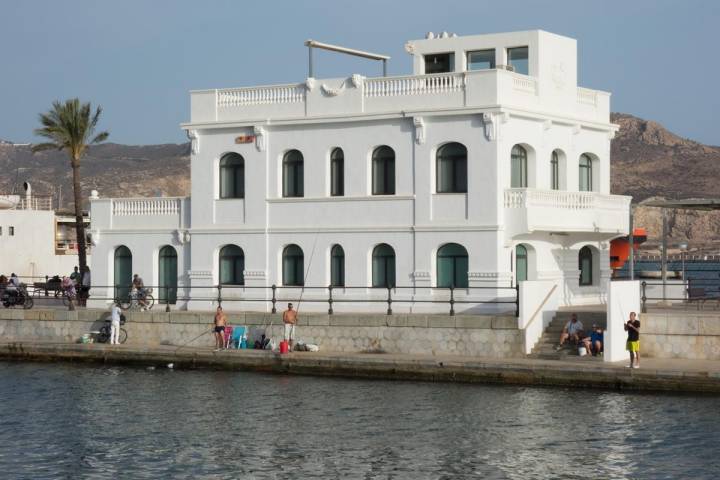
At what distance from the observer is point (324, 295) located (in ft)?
136

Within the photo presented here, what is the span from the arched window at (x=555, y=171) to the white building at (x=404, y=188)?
0.10 metres

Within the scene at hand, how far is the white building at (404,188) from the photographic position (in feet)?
129

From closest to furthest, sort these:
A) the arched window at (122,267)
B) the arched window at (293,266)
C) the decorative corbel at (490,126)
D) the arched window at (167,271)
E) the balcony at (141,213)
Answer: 1. the decorative corbel at (490,126)
2. the arched window at (293,266)
3. the arched window at (167,271)
4. the balcony at (141,213)
5. the arched window at (122,267)

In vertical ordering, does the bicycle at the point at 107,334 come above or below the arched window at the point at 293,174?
below

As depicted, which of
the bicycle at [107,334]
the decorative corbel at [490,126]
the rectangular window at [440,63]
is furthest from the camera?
the rectangular window at [440,63]

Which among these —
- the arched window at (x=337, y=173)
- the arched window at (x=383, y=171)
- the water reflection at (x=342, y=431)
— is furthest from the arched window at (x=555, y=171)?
the water reflection at (x=342, y=431)

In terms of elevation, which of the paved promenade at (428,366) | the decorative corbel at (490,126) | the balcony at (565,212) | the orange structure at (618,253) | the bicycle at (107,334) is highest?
the decorative corbel at (490,126)

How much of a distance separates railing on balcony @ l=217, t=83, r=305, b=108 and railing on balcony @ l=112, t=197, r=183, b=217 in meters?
3.59

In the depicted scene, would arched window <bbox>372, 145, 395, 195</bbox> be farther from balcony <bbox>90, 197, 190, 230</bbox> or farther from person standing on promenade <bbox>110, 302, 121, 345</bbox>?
person standing on promenade <bbox>110, 302, 121, 345</bbox>

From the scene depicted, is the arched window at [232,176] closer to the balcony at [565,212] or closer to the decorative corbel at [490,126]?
the decorative corbel at [490,126]

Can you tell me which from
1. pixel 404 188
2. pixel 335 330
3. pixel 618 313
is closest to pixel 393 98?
pixel 404 188

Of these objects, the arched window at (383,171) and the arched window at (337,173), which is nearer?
the arched window at (383,171)

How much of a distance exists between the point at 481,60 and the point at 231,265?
388 inches

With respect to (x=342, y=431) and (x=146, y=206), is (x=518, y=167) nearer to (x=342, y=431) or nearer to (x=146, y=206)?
(x=146, y=206)
